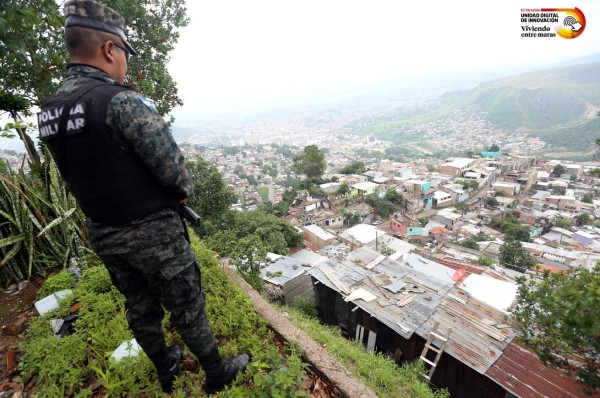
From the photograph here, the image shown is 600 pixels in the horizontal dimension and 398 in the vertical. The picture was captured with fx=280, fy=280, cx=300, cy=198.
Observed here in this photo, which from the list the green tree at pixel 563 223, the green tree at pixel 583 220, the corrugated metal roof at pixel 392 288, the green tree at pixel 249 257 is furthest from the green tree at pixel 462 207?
the green tree at pixel 249 257

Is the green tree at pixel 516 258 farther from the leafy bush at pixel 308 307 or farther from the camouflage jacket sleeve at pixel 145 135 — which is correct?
the camouflage jacket sleeve at pixel 145 135

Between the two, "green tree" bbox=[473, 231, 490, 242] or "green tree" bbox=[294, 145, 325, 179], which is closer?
"green tree" bbox=[473, 231, 490, 242]

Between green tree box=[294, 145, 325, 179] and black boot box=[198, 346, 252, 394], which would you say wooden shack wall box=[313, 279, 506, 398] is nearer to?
black boot box=[198, 346, 252, 394]

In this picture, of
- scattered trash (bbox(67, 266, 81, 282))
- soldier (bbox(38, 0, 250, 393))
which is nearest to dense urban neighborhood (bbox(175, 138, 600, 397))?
scattered trash (bbox(67, 266, 81, 282))

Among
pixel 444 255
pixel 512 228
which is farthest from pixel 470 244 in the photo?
pixel 512 228

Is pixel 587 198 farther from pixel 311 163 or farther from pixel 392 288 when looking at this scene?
pixel 392 288

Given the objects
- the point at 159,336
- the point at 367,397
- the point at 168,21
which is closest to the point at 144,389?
the point at 159,336

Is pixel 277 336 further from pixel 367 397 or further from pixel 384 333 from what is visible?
pixel 384 333
